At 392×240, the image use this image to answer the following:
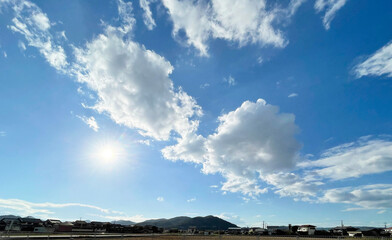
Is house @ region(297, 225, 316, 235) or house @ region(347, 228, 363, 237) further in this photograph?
house @ region(297, 225, 316, 235)

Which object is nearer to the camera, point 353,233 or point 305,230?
point 353,233

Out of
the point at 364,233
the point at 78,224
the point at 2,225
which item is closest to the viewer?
the point at 2,225

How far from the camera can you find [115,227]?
11344cm

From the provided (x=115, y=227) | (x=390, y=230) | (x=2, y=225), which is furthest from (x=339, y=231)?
(x=2, y=225)

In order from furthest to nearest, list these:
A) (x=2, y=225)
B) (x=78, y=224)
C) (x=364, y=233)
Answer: (x=78, y=224) < (x=364, y=233) < (x=2, y=225)

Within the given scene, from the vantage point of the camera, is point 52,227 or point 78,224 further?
point 78,224

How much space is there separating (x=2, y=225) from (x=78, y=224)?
31947 mm

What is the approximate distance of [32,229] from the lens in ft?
290

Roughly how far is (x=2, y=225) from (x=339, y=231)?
15458 centimetres

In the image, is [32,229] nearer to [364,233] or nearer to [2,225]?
[2,225]

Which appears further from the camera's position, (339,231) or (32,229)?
(339,231)

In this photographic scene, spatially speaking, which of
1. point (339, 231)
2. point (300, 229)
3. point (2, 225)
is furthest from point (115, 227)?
point (339, 231)

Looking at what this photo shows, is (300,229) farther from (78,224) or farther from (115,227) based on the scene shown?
(78,224)

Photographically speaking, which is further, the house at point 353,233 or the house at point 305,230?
the house at point 305,230
